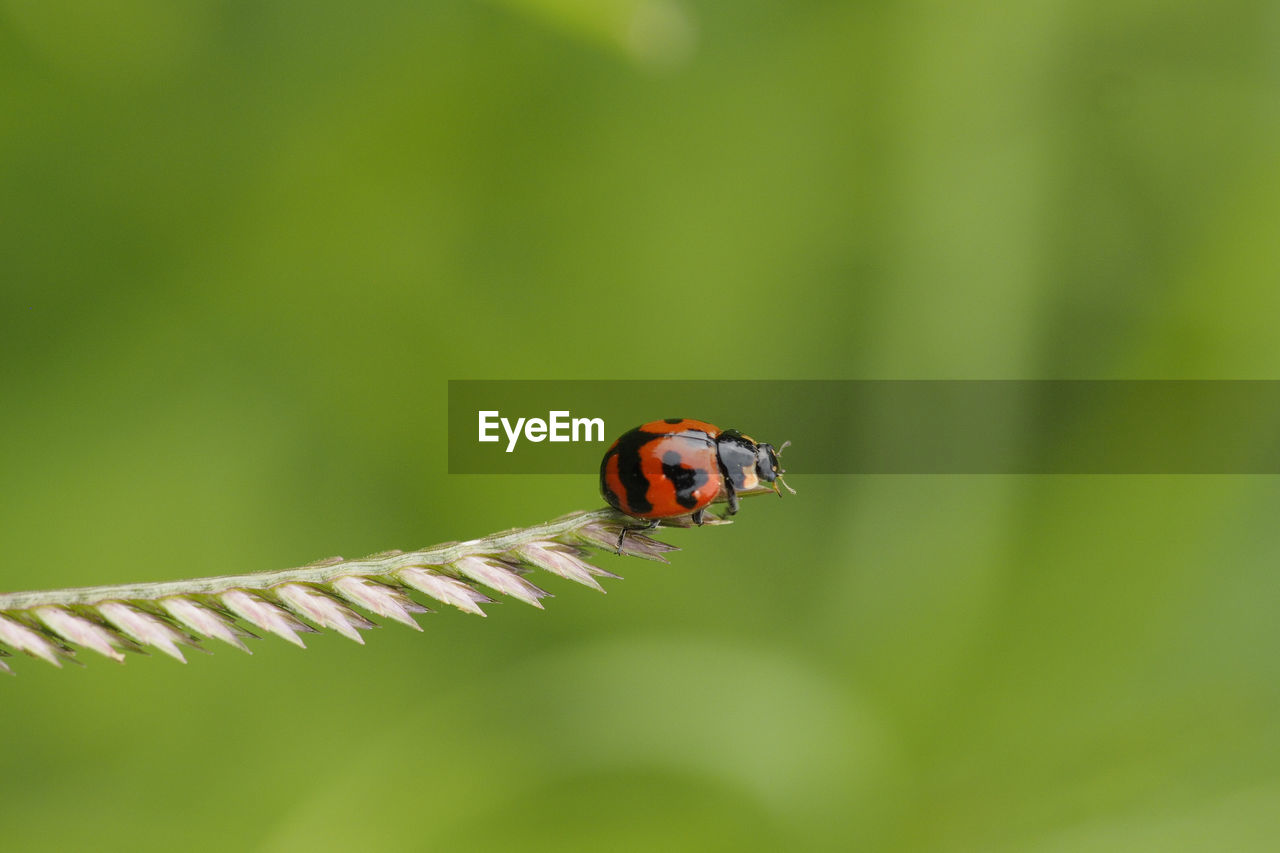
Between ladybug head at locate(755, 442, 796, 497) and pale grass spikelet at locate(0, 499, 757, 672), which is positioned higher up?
ladybug head at locate(755, 442, 796, 497)

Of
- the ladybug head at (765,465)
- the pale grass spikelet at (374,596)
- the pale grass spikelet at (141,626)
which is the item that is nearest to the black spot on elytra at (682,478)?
the ladybug head at (765,465)

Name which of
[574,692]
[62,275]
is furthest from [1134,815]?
[62,275]

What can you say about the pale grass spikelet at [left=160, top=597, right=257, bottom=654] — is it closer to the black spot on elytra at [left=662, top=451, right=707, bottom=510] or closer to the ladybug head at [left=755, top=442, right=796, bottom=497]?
the black spot on elytra at [left=662, top=451, right=707, bottom=510]

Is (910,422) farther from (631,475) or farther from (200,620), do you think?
(200,620)

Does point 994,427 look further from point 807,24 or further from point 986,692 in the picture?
point 807,24

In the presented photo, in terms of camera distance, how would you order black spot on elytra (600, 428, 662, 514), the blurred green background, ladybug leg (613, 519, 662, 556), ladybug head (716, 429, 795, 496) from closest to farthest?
1. ladybug leg (613, 519, 662, 556)
2. black spot on elytra (600, 428, 662, 514)
3. ladybug head (716, 429, 795, 496)
4. the blurred green background

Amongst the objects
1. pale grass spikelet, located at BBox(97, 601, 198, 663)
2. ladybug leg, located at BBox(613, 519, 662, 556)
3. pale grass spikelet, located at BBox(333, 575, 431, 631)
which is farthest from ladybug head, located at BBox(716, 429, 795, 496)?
pale grass spikelet, located at BBox(97, 601, 198, 663)
